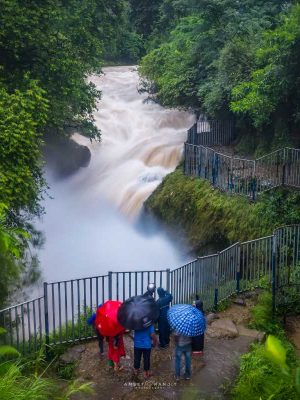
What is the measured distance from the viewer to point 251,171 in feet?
46.0

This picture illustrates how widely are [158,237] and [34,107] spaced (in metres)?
6.01

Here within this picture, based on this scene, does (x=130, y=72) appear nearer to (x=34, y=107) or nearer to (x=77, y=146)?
(x=77, y=146)

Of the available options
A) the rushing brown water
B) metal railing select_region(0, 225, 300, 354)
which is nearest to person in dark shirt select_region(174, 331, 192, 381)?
metal railing select_region(0, 225, 300, 354)

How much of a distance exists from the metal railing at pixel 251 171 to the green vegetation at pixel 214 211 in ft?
0.85

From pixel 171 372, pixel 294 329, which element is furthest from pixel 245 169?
pixel 171 372

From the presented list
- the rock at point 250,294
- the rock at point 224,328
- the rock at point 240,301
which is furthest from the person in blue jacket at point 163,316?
the rock at point 250,294

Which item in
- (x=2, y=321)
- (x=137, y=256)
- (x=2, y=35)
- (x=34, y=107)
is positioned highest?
(x=2, y=35)

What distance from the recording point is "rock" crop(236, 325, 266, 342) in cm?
877

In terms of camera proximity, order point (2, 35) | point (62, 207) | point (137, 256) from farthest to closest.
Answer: point (62, 207) < point (137, 256) < point (2, 35)

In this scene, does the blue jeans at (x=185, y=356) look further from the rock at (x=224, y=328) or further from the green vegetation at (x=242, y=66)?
the green vegetation at (x=242, y=66)

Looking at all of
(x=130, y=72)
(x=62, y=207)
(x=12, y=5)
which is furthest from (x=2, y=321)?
(x=130, y=72)

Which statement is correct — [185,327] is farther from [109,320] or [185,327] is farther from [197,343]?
[109,320]

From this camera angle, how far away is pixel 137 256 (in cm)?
1527

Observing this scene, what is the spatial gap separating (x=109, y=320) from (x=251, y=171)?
26.0 feet
